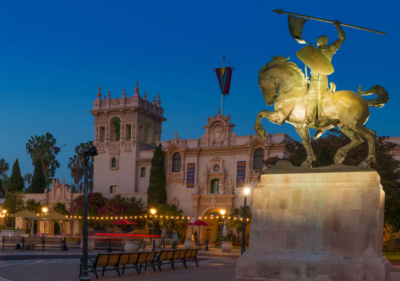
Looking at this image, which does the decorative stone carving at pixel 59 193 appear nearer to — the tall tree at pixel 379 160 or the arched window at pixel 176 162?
the arched window at pixel 176 162

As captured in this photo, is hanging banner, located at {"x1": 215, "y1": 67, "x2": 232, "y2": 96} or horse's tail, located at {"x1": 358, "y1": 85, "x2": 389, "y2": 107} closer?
horse's tail, located at {"x1": 358, "y1": 85, "x2": 389, "y2": 107}

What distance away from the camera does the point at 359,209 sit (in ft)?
40.4

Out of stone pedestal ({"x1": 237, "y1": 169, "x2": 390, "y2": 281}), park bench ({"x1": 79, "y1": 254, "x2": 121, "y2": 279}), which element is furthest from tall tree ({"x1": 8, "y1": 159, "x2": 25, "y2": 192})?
stone pedestal ({"x1": 237, "y1": 169, "x2": 390, "y2": 281})

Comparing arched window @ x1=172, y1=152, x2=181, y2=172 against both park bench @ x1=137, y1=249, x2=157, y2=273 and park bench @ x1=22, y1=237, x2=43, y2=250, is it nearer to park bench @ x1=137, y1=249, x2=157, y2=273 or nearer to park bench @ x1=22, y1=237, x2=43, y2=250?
park bench @ x1=22, y1=237, x2=43, y2=250

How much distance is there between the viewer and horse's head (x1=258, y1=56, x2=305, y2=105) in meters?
Result: 14.1

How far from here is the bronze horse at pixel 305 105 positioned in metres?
13.3

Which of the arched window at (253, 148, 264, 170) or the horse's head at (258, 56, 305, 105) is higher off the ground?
the horse's head at (258, 56, 305, 105)

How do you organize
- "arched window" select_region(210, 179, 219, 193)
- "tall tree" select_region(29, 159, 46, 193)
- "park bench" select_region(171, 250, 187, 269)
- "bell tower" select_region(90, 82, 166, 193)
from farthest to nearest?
"tall tree" select_region(29, 159, 46, 193)
"bell tower" select_region(90, 82, 166, 193)
"arched window" select_region(210, 179, 219, 193)
"park bench" select_region(171, 250, 187, 269)

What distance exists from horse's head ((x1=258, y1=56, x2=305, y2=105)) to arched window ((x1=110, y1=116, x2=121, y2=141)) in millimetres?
44004

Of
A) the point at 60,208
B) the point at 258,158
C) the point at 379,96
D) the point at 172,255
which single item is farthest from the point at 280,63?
the point at 60,208

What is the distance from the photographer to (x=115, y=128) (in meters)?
58.2

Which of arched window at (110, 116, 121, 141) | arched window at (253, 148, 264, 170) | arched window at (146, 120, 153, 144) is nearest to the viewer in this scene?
arched window at (253, 148, 264, 170)

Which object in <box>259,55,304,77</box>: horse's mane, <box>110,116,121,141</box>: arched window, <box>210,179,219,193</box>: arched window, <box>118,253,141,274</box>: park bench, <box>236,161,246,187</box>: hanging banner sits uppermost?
<box>110,116,121,141</box>: arched window

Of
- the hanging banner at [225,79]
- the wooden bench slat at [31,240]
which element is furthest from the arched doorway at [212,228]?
the wooden bench slat at [31,240]
